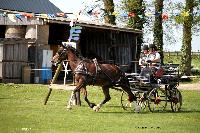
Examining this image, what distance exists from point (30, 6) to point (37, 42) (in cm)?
1005

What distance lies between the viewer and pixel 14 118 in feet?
46.8

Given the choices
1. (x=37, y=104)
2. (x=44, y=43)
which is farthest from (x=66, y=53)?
(x=44, y=43)

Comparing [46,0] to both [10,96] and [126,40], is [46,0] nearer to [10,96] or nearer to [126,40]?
[126,40]

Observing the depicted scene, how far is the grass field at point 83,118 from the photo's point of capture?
12633 mm

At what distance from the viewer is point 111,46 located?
37688 mm

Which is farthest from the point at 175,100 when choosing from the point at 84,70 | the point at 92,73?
the point at 84,70

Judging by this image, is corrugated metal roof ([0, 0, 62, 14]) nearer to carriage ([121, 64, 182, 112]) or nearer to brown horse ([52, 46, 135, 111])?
brown horse ([52, 46, 135, 111])

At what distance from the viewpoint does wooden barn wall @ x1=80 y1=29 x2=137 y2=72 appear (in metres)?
36.8

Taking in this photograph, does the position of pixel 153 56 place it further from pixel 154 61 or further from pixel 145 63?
pixel 145 63

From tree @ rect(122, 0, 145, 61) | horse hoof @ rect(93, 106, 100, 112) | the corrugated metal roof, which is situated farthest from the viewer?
tree @ rect(122, 0, 145, 61)

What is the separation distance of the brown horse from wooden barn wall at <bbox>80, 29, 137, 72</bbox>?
1722 centimetres

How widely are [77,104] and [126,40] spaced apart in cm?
2069

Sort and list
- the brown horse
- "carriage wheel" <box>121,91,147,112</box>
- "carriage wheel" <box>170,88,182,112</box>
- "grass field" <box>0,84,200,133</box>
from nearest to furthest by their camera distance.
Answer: "grass field" <box>0,84,200,133</box> < the brown horse < "carriage wheel" <box>121,91,147,112</box> < "carriage wheel" <box>170,88,182,112</box>

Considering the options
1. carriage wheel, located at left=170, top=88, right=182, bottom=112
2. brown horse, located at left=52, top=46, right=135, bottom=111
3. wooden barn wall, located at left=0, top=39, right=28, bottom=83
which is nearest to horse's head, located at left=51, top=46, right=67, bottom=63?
brown horse, located at left=52, top=46, right=135, bottom=111
